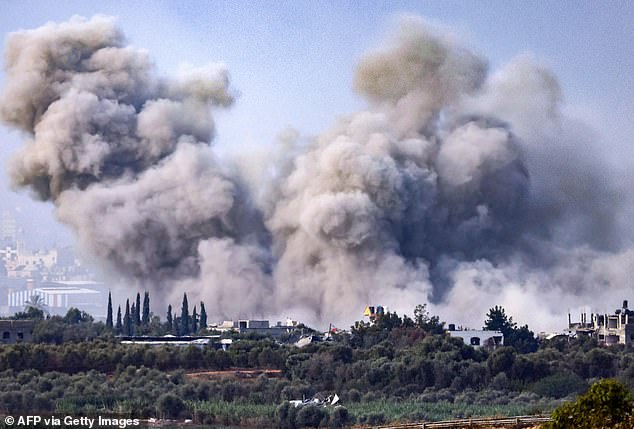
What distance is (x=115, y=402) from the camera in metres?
39.0

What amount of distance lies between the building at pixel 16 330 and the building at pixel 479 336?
17.1 meters

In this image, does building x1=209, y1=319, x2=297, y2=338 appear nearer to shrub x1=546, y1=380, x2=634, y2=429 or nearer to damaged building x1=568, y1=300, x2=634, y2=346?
damaged building x1=568, y1=300, x2=634, y2=346

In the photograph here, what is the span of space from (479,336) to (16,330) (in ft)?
61.9

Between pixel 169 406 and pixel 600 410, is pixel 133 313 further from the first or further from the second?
pixel 600 410

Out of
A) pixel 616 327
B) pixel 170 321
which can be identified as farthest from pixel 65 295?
pixel 616 327

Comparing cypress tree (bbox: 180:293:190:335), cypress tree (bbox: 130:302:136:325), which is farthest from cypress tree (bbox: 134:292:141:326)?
cypress tree (bbox: 180:293:190:335)

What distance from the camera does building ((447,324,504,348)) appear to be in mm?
60938

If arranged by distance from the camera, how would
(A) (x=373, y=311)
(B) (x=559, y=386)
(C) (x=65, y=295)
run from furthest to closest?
(C) (x=65, y=295), (A) (x=373, y=311), (B) (x=559, y=386)

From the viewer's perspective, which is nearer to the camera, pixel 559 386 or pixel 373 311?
pixel 559 386

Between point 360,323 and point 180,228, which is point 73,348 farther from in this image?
point 180,228

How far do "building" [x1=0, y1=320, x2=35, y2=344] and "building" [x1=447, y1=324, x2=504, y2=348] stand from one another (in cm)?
1707

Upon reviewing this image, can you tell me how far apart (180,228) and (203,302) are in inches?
164

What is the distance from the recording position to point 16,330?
203ft

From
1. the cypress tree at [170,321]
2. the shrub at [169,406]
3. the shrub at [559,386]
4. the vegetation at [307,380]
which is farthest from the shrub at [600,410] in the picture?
the cypress tree at [170,321]
